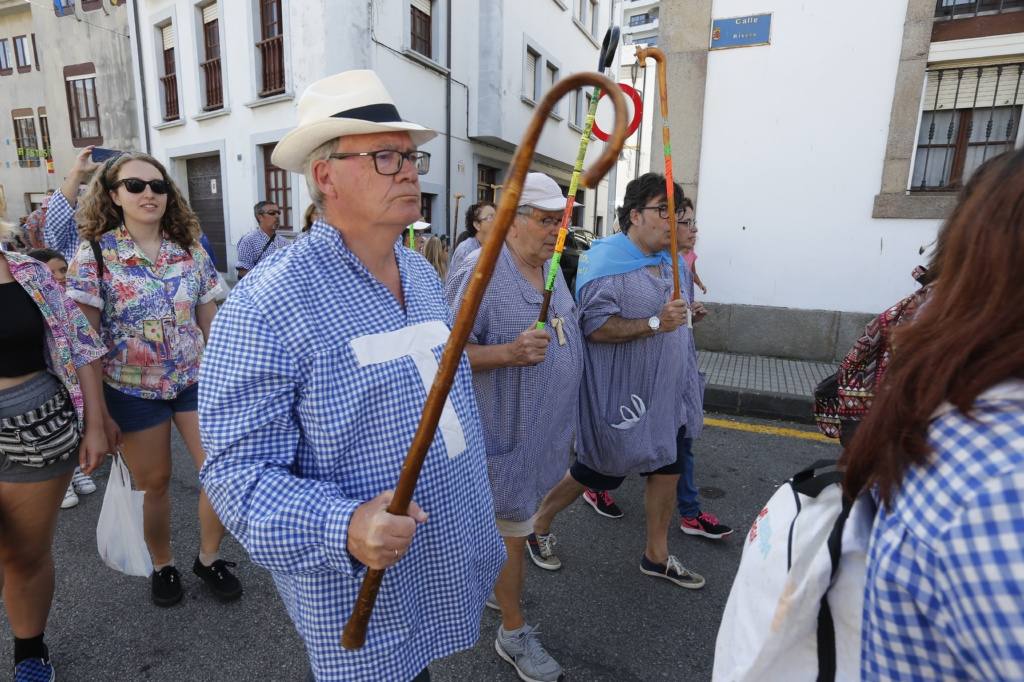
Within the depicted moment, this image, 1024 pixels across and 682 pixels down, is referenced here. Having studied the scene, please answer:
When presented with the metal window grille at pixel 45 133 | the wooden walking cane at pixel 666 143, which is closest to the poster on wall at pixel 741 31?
the wooden walking cane at pixel 666 143

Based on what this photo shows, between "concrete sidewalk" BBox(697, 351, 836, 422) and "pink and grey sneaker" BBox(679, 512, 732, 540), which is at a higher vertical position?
"concrete sidewalk" BBox(697, 351, 836, 422)

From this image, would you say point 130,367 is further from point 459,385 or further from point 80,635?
point 459,385

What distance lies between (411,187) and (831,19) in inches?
260

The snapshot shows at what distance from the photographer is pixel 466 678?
7.15 ft

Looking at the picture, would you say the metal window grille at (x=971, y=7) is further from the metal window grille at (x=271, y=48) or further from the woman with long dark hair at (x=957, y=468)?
the metal window grille at (x=271, y=48)

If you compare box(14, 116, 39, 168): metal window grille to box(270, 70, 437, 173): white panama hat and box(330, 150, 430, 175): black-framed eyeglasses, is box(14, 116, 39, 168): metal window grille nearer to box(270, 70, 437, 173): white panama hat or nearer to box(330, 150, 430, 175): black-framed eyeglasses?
box(270, 70, 437, 173): white panama hat

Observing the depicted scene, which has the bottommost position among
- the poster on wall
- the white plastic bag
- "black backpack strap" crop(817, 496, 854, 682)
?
the white plastic bag

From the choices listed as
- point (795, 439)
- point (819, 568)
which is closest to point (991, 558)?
point (819, 568)

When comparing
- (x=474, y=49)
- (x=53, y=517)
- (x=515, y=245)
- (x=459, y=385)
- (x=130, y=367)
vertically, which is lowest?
(x=53, y=517)

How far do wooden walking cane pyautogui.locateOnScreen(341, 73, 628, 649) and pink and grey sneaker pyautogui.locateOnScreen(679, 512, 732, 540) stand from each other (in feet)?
8.01

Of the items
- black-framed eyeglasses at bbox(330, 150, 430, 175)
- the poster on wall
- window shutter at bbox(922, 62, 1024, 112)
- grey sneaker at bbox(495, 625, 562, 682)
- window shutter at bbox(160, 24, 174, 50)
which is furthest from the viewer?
window shutter at bbox(160, 24, 174, 50)

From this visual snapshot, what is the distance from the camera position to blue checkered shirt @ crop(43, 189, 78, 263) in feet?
9.68

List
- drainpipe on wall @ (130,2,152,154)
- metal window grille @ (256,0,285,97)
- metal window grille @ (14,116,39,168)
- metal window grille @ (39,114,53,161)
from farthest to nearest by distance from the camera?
metal window grille @ (14,116,39,168) < metal window grille @ (39,114,53,161) < drainpipe on wall @ (130,2,152,154) < metal window grille @ (256,0,285,97)

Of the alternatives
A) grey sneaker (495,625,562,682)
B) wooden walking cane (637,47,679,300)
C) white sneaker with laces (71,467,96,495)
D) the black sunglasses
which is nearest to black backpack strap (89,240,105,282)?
the black sunglasses
